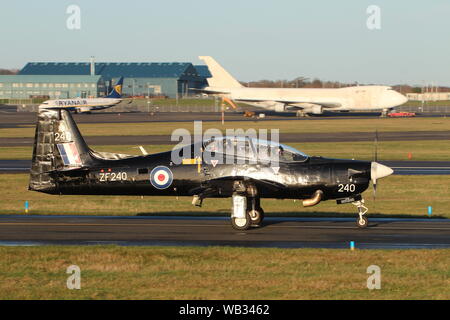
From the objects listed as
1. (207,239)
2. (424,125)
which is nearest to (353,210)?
(207,239)

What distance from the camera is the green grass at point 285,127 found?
72.2 m

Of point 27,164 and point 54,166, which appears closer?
point 54,166

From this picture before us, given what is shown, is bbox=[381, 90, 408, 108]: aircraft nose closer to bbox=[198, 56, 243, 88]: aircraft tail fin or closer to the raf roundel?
bbox=[198, 56, 243, 88]: aircraft tail fin

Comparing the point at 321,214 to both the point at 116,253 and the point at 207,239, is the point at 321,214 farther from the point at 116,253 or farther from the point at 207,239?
the point at 116,253

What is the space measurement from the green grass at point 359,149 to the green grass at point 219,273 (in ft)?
98.7

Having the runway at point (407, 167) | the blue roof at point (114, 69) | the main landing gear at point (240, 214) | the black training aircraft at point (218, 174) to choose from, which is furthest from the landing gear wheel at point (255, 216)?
the blue roof at point (114, 69)

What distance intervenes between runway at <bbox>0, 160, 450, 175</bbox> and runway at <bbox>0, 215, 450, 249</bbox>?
15.7 m

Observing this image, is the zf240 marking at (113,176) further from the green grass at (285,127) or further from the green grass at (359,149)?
the green grass at (285,127)

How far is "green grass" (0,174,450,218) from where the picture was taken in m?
24.7

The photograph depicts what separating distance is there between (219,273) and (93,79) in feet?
523

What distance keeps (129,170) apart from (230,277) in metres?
7.72

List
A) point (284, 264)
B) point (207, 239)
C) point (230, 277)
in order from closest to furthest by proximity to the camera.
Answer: point (230, 277), point (284, 264), point (207, 239)

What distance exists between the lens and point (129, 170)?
21.2 m

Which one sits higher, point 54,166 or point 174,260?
point 54,166
